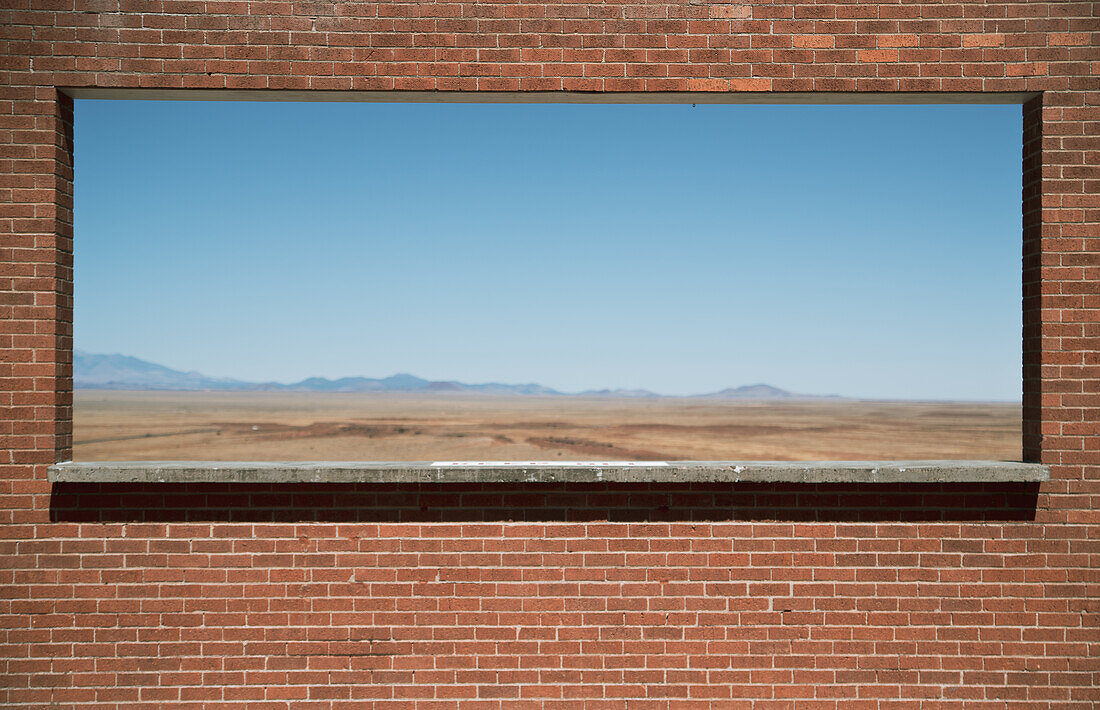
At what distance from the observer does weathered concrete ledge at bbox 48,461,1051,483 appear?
12.6ft

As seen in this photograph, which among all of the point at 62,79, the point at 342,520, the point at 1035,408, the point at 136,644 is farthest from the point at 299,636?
the point at 1035,408

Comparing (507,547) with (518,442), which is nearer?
(507,547)

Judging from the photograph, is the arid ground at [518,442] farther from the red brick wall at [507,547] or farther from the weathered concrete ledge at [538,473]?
the weathered concrete ledge at [538,473]

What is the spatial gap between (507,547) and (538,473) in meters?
0.51

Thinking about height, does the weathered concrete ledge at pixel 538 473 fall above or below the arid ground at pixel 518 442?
above

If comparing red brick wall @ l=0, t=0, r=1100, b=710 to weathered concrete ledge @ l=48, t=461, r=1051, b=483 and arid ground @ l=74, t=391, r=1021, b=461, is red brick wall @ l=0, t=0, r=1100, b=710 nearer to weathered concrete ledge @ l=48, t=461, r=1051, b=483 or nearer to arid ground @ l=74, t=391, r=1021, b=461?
weathered concrete ledge @ l=48, t=461, r=1051, b=483

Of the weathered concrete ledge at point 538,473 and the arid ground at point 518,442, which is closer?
the weathered concrete ledge at point 538,473

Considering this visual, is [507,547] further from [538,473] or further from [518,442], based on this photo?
[518,442]

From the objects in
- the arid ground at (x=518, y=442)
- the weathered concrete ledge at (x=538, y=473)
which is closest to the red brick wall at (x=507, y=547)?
the weathered concrete ledge at (x=538, y=473)

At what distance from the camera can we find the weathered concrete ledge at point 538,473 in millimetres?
3848

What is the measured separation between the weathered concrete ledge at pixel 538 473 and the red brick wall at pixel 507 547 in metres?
0.13

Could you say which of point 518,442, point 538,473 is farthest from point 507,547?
point 518,442

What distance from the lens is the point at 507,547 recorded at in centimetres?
396

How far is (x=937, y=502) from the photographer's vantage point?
4.00 meters
